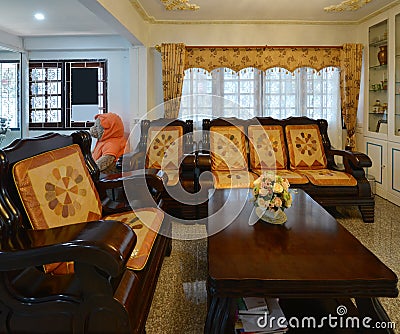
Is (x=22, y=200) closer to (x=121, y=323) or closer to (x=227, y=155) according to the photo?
(x=121, y=323)

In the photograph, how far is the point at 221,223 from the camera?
7.93ft

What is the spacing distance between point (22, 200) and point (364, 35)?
5.33 metres

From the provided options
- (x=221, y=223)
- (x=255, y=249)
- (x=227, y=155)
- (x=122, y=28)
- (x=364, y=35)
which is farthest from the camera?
(x=364, y=35)

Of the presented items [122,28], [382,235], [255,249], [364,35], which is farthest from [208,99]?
[255,249]

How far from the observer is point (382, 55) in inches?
203

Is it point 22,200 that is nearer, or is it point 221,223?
point 22,200

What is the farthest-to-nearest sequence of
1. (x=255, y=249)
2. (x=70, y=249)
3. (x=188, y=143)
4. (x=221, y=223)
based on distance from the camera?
(x=188, y=143) < (x=221, y=223) < (x=255, y=249) < (x=70, y=249)

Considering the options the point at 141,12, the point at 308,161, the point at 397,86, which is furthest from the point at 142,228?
the point at 397,86

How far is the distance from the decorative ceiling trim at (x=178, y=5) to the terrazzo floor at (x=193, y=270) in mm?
2545

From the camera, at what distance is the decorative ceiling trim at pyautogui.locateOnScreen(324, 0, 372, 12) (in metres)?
4.51

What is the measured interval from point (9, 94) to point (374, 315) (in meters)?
6.77

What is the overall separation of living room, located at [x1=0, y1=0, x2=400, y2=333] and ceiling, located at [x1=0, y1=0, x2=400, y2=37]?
0.01 metres

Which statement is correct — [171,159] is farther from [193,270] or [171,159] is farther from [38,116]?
[38,116]

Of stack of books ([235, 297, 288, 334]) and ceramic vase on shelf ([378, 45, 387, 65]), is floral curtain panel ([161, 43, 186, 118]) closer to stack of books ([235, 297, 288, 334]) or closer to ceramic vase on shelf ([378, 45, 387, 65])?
ceramic vase on shelf ([378, 45, 387, 65])
